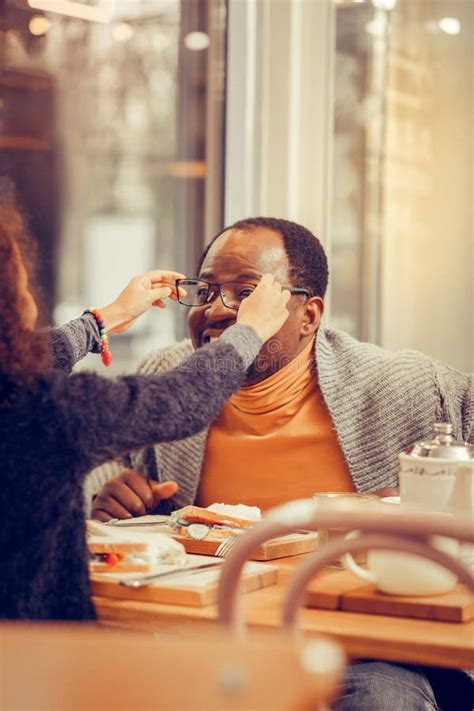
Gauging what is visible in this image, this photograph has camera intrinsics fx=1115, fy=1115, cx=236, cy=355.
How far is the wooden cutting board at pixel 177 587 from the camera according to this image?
1.40m

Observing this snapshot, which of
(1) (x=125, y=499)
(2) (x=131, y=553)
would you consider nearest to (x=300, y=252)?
(1) (x=125, y=499)

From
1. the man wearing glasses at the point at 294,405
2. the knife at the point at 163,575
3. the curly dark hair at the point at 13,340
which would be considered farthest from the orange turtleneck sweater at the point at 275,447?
the curly dark hair at the point at 13,340

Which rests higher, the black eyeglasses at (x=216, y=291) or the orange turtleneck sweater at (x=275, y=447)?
the black eyeglasses at (x=216, y=291)

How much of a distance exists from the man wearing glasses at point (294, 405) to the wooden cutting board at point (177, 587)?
617mm

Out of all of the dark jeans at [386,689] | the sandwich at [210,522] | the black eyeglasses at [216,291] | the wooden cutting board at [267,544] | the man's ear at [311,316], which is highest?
the black eyeglasses at [216,291]

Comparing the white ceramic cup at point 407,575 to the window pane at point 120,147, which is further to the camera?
the window pane at point 120,147

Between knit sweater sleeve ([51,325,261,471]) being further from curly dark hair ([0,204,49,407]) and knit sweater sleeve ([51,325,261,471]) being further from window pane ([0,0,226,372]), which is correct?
window pane ([0,0,226,372])

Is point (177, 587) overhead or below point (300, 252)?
below

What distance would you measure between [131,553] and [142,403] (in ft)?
0.93

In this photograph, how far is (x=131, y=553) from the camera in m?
1.56

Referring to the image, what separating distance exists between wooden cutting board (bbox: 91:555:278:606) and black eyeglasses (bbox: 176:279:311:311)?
76 cm

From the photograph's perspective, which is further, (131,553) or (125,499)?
(125,499)

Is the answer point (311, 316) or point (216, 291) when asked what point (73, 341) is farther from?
point (311, 316)

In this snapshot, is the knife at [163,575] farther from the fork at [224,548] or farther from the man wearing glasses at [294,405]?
the man wearing glasses at [294,405]
